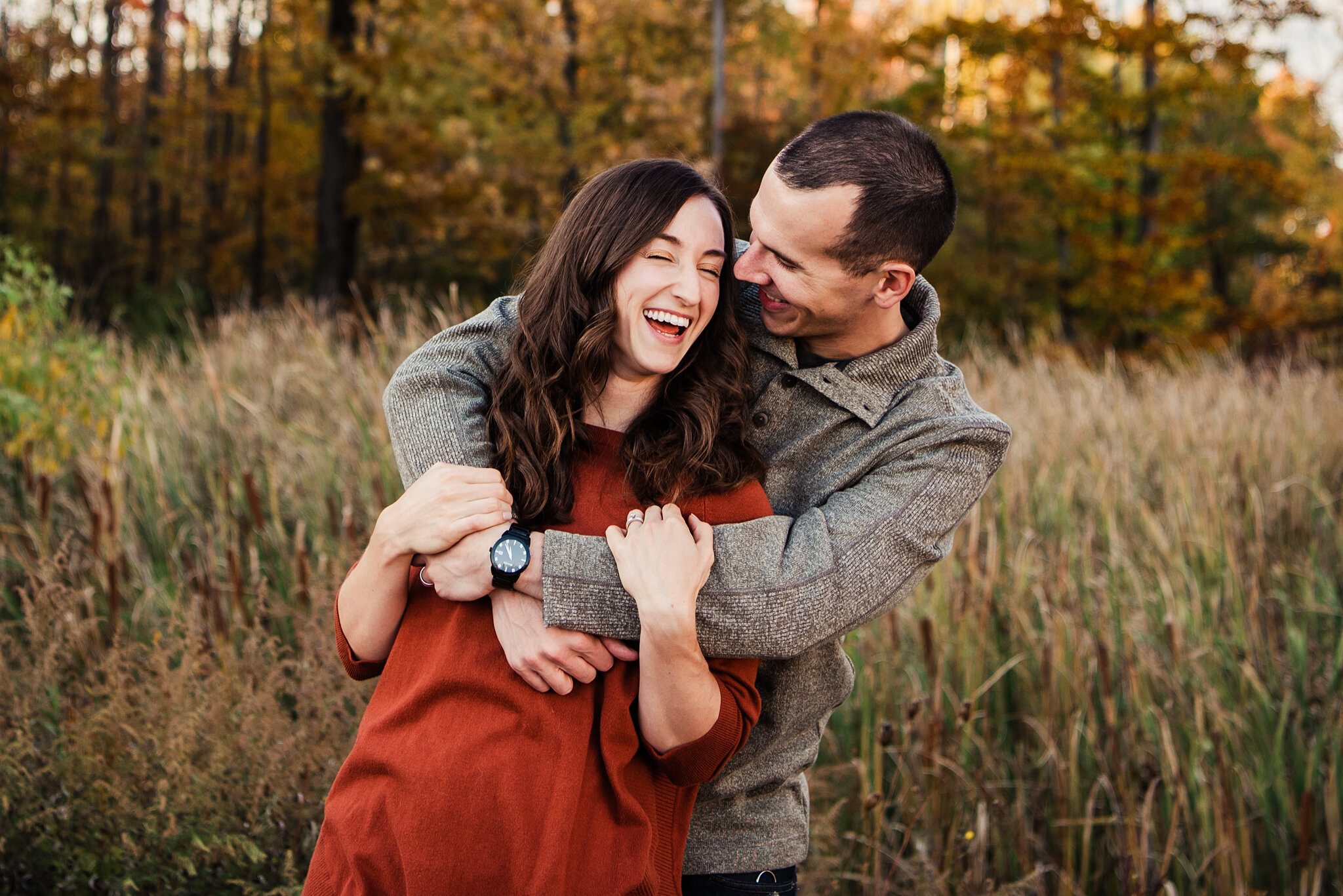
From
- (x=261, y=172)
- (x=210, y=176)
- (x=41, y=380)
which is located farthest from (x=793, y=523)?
(x=210, y=176)

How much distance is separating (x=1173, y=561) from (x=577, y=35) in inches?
407

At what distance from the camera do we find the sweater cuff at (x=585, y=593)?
4.77ft

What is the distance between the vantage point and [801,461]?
182 cm

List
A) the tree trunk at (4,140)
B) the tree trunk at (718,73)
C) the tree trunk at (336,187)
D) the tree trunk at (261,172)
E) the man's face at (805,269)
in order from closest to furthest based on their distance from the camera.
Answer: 1. the man's face at (805,269)
2. the tree trunk at (336,187)
3. the tree trunk at (4,140)
4. the tree trunk at (718,73)
5. the tree trunk at (261,172)

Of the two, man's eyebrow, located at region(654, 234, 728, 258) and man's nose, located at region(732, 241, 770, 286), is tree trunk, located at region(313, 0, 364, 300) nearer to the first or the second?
man's nose, located at region(732, 241, 770, 286)

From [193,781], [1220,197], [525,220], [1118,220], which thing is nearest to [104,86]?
[525,220]

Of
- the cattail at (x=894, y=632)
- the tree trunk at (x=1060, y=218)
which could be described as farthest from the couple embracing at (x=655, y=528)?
the tree trunk at (x=1060, y=218)

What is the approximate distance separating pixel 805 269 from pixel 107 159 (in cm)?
1867

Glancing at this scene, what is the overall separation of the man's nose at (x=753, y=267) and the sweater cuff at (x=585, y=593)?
673 mm

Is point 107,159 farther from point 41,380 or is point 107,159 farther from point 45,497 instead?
point 45,497

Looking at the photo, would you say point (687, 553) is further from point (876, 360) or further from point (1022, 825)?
point (1022, 825)

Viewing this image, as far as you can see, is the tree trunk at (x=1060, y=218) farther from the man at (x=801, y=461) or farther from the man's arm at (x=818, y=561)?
the man's arm at (x=818, y=561)

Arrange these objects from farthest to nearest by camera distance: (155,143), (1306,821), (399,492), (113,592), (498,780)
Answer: (155,143)
(399,492)
(113,592)
(1306,821)
(498,780)

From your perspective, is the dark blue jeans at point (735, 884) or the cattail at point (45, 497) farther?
the cattail at point (45, 497)
